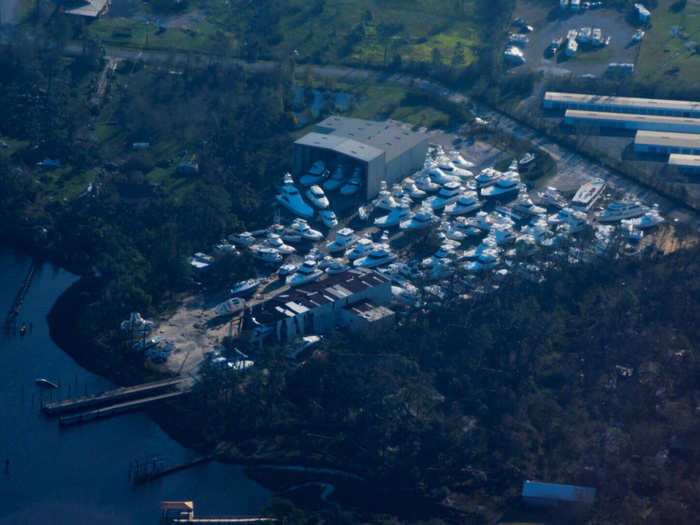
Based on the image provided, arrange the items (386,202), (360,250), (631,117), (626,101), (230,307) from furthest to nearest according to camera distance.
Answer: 1. (626,101)
2. (631,117)
3. (386,202)
4. (360,250)
5. (230,307)

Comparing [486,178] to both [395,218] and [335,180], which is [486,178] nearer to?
[395,218]

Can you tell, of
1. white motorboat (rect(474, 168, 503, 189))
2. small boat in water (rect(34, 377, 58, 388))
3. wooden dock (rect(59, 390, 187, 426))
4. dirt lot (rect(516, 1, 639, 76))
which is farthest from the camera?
dirt lot (rect(516, 1, 639, 76))

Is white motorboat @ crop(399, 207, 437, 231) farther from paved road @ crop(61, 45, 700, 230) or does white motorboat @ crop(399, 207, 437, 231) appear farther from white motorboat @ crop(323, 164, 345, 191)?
paved road @ crop(61, 45, 700, 230)

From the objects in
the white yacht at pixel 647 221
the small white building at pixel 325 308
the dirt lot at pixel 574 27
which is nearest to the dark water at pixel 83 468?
the small white building at pixel 325 308

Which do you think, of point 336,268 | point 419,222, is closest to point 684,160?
point 419,222

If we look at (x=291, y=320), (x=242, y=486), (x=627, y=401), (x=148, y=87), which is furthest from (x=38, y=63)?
(x=627, y=401)

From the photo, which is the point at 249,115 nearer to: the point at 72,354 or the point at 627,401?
the point at 72,354


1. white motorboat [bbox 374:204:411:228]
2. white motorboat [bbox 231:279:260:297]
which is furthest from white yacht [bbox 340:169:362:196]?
white motorboat [bbox 231:279:260:297]

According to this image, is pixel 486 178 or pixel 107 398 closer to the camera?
pixel 107 398
